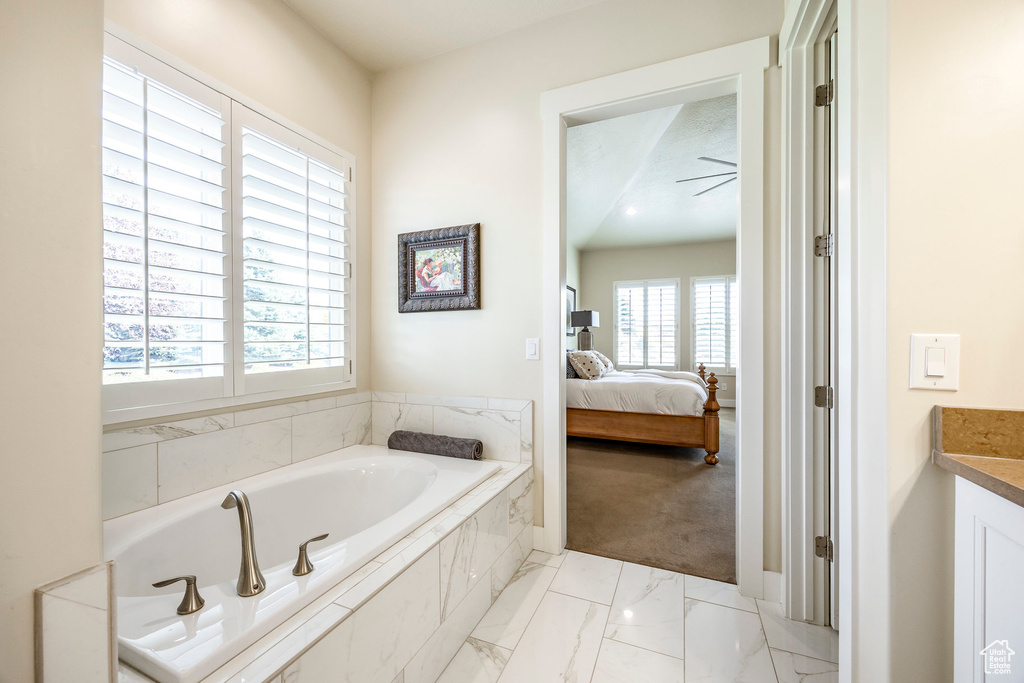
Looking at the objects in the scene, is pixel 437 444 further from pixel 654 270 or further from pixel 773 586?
pixel 654 270

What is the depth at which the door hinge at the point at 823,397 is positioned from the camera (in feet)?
5.14

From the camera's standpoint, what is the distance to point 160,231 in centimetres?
149

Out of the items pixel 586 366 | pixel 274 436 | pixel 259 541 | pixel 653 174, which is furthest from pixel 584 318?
pixel 259 541

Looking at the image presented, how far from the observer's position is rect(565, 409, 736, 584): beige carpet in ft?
6.92

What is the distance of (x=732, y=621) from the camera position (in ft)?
5.29

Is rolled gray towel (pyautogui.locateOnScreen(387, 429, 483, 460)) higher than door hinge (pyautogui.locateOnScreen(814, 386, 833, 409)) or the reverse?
the reverse

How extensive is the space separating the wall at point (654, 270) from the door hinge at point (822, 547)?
543 centimetres

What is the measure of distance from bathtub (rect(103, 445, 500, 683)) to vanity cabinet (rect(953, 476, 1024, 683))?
134 centimetres

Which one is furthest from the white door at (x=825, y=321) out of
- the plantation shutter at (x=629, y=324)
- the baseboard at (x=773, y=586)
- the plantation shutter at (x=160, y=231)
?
the plantation shutter at (x=629, y=324)

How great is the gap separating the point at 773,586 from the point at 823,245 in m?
1.44

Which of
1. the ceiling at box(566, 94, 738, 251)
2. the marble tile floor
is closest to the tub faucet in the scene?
the marble tile floor

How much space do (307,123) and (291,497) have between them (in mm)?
1862

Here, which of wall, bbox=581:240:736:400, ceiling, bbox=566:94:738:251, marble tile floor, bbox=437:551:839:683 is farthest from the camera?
wall, bbox=581:240:736:400

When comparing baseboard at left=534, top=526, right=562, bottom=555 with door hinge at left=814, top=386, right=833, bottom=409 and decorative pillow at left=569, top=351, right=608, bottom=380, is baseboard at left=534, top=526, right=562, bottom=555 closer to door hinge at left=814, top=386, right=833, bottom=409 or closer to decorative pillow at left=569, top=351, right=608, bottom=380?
door hinge at left=814, top=386, right=833, bottom=409
